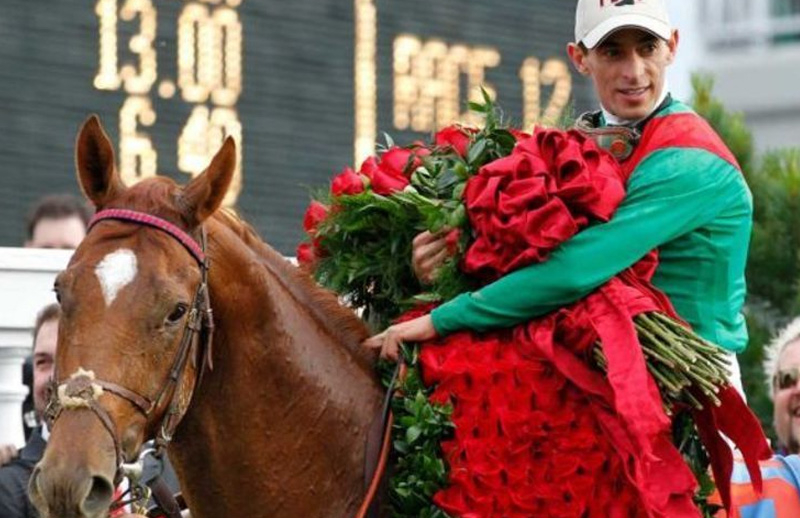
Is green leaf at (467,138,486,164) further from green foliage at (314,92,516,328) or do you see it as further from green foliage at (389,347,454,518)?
green foliage at (389,347,454,518)

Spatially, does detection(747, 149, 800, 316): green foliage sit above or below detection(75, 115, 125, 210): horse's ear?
below

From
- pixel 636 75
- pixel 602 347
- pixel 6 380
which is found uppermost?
pixel 636 75

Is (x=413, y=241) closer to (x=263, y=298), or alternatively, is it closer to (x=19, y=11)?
(x=263, y=298)

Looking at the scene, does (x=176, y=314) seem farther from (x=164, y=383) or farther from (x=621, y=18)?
(x=621, y=18)

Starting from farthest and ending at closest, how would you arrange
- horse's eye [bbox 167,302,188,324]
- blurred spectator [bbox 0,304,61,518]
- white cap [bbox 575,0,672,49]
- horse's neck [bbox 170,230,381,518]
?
1. blurred spectator [bbox 0,304,61,518]
2. white cap [bbox 575,0,672,49]
3. horse's neck [bbox 170,230,381,518]
4. horse's eye [bbox 167,302,188,324]

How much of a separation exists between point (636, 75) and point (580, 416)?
0.79 meters

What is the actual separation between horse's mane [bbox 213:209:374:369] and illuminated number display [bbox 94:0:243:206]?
3.61 metres

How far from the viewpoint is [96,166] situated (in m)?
4.36

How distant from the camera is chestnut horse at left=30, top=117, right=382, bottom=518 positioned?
4090 mm

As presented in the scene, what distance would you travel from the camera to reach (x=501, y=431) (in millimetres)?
4461

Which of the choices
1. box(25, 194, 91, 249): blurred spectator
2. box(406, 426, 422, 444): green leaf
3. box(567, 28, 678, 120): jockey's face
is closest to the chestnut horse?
box(406, 426, 422, 444): green leaf

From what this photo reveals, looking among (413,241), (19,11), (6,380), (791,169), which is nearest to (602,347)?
(413,241)

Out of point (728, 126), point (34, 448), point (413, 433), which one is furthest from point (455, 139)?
point (728, 126)

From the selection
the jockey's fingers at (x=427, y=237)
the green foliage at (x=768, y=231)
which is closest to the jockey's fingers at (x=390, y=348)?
the jockey's fingers at (x=427, y=237)
